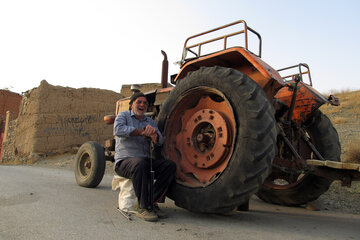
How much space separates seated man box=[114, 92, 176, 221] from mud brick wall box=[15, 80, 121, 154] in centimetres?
1032

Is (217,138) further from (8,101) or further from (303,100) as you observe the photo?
(8,101)

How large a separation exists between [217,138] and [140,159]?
849mm

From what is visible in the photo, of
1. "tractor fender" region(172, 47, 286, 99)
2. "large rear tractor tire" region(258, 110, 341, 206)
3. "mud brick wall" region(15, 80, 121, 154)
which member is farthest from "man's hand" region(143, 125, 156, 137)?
"mud brick wall" region(15, 80, 121, 154)

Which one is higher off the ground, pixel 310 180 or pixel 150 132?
pixel 150 132

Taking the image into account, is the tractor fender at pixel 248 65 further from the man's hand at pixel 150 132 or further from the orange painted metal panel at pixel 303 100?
the man's hand at pixel 150 132

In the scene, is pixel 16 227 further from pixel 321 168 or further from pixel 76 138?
pixel 76 138

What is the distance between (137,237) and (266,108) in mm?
1595

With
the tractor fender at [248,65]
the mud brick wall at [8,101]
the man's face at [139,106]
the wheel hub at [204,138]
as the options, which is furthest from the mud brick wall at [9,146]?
the tractor fender at [248,65]

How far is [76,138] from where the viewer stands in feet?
42.2

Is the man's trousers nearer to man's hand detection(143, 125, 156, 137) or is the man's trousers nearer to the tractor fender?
man's hand detection(143, 125, 156, 137)

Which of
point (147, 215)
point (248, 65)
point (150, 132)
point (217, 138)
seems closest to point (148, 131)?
point (150, 132)

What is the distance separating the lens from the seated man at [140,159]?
291cm

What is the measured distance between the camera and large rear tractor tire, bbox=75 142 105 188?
4582mm

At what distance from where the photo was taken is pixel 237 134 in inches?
106
